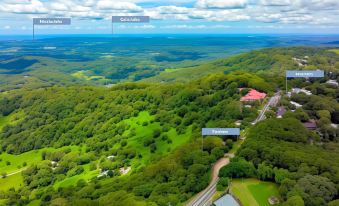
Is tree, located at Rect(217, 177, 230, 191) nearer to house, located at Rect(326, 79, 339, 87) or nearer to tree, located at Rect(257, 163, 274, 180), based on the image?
tree, located at Rect(257, 163, 274, 180)

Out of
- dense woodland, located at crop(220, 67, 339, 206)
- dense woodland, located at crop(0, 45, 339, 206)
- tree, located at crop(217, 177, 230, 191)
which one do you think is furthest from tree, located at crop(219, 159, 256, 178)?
tree, located at crop(217, 177, 230, 191)

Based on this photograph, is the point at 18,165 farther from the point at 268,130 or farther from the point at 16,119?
the point at 268,130

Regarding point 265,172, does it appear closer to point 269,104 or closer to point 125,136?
point 269,104

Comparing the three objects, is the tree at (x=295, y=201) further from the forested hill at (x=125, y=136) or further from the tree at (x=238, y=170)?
the forested hill at (x=125, y=136)

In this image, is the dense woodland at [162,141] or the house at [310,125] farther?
the house at [310,125]

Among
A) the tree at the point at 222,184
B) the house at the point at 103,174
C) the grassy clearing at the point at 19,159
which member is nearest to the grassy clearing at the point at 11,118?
the grassy clearing at the point at 19,159

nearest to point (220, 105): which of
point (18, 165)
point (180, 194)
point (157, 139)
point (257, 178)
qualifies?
point (157, 139)

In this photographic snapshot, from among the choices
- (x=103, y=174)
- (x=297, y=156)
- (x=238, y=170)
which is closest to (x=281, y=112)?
(x=297, y=156)
